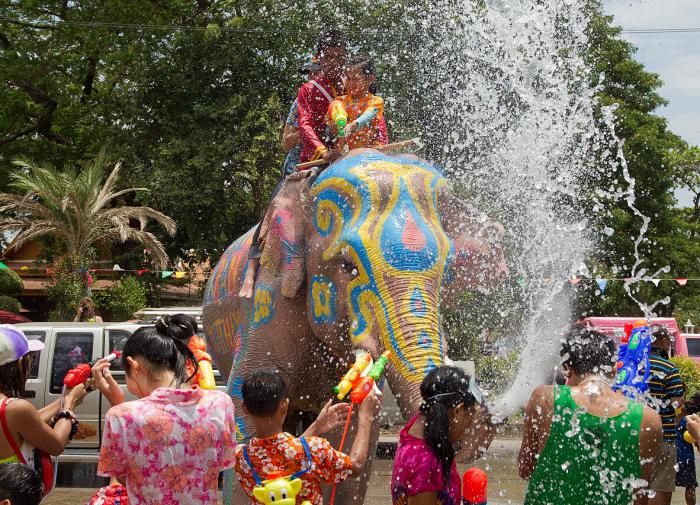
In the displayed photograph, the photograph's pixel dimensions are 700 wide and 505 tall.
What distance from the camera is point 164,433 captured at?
3545 mm

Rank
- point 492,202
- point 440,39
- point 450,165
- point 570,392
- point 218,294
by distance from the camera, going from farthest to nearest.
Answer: point 440,39, point 450,165, point 492,202, point 218,294, point 570,392

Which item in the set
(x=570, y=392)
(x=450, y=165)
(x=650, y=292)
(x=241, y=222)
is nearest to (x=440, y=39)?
(x=450, y=165)

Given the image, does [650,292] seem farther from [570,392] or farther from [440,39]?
[570,392]

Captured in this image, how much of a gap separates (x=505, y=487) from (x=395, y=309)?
467 centimetres

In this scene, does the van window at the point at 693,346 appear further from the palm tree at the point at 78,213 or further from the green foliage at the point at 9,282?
the green foliage at the point at 9,282

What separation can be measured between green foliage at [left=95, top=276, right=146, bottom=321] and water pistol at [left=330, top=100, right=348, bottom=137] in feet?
46.3

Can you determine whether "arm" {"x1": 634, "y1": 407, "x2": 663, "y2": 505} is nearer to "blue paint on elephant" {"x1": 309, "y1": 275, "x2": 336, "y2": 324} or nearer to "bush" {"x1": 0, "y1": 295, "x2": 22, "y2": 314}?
"blue paint on elephant" {"x1": 309, "y1": 275, "x2": 336, "y2": 324}

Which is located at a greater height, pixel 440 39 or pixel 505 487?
pixel 440 39

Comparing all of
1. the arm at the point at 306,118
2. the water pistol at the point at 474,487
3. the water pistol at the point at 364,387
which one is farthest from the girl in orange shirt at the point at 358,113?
the water pistol at the point at 474,487

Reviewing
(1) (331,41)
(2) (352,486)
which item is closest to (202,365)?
(2) (352,486)

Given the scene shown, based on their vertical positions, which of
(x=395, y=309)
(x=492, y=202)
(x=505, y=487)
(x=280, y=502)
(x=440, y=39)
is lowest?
(x=505, y=487)

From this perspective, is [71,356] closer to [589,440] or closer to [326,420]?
[326,420]

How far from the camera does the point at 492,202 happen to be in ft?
37.2

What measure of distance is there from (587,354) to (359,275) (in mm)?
2039
